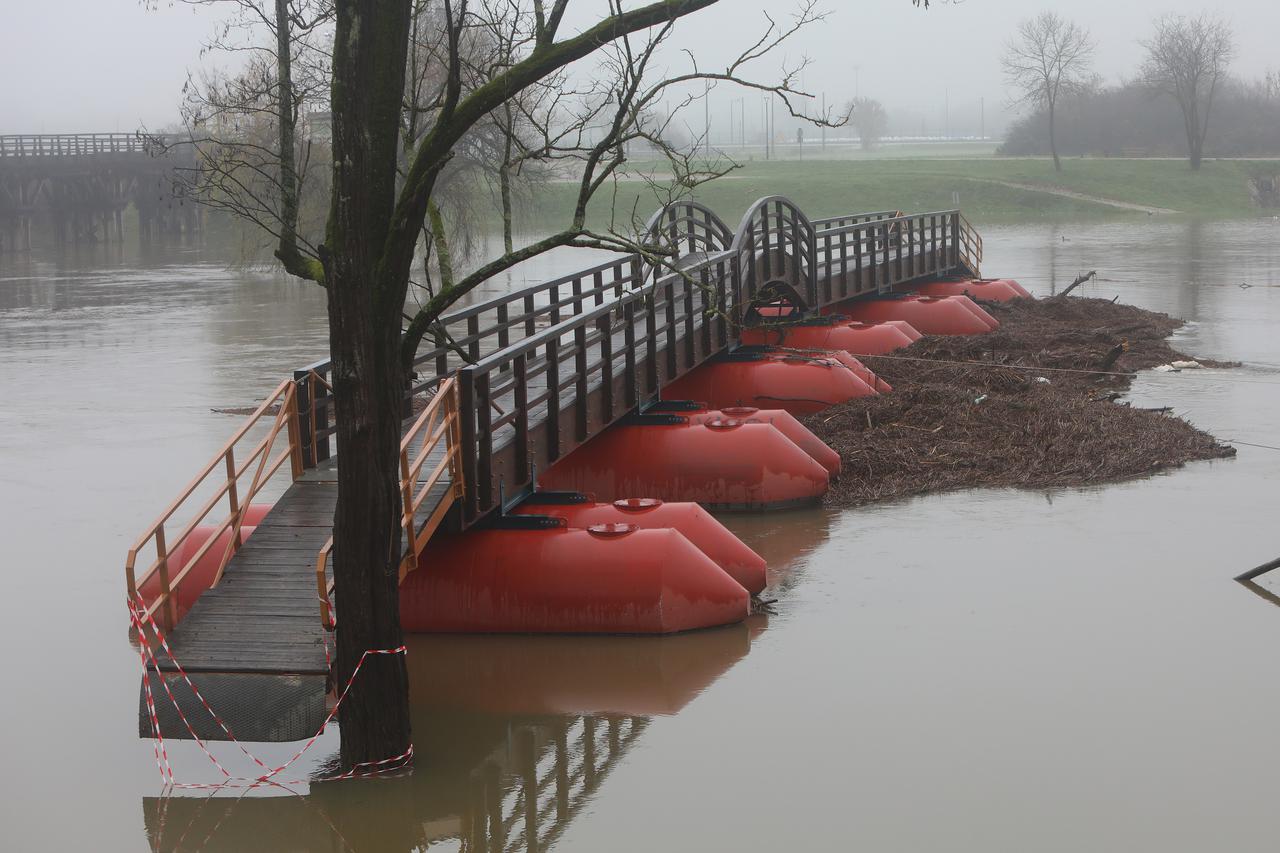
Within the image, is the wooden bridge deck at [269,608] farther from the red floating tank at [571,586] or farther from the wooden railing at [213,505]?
the red floating tank at [571,586]

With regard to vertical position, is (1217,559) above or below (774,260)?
below

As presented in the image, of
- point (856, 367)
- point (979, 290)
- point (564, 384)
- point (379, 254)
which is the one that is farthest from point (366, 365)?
A: point (979, 290)

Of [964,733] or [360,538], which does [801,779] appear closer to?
[964,733]

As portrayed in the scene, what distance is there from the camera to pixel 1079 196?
263 feet

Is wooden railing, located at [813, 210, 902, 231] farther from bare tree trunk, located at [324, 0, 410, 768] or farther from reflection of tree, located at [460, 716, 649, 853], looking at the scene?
bare tree trunk, located at [324, 0, 410, 768]

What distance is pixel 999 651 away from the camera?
37.9ft

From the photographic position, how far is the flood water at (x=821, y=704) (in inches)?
350

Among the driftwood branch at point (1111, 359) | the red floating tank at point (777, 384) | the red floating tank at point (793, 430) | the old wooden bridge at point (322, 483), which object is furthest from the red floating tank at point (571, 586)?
the driftwood branch at point (1111, 359)

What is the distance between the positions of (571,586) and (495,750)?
217cm

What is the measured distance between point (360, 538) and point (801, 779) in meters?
3.12

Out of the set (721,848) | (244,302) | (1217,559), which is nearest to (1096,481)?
(1217,559)

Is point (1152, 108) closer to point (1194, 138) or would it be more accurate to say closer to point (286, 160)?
point (1194, 138)

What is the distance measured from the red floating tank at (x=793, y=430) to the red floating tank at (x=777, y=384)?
260 centimetres

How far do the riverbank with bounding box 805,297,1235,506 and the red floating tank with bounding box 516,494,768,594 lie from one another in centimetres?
386
